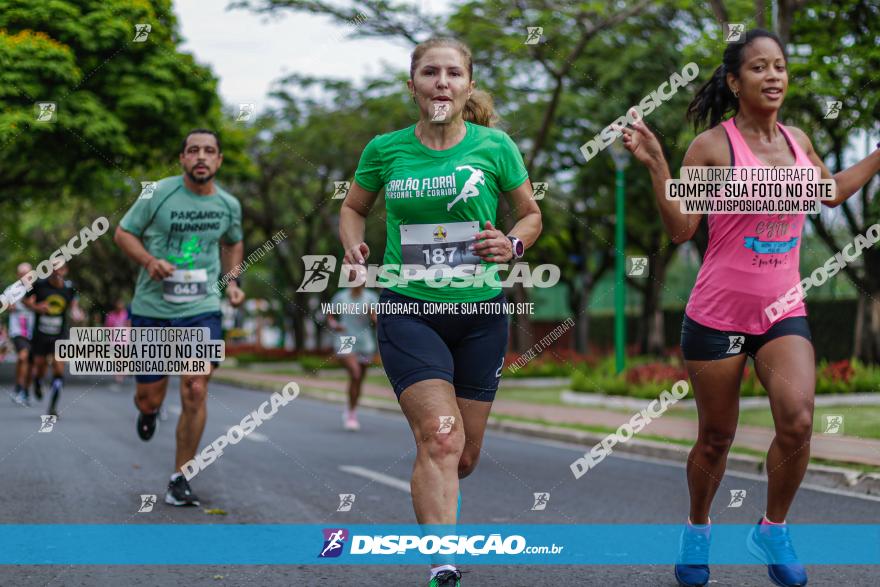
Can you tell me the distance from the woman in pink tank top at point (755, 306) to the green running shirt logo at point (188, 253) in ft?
11.1

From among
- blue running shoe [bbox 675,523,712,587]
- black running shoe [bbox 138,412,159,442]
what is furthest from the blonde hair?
black running shoe [bbox 138,412,159,442]

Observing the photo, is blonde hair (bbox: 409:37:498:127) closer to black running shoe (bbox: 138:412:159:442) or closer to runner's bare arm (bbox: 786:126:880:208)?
runner's bare arm (bbox: 786:126:880:208)

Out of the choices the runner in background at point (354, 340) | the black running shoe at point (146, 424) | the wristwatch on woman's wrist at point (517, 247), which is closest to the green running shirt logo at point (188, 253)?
the black running shoe at point (146, 424)

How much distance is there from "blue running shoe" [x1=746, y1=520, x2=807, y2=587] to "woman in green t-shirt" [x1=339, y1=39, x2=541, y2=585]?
1.18m

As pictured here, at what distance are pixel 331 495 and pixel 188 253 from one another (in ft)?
6.02

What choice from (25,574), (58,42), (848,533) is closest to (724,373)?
(848,533)

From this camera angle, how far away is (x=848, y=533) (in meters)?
5.67

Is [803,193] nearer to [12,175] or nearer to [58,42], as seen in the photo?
[58,42]

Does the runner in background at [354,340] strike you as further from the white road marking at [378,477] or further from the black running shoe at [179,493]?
the black running shoe at [179,493]

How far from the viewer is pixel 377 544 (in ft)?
17.4

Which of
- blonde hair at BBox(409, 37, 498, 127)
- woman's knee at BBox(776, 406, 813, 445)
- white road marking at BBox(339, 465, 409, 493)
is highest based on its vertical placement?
blonde hair at BBox(409, 37, 498, 127)

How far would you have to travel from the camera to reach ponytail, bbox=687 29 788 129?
4.22 meters

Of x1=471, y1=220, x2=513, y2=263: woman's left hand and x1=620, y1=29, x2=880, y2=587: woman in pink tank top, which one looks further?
x1=620, y1=29, x2=880, y2=587: woman in pink tank top

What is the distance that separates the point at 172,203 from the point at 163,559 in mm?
2424
